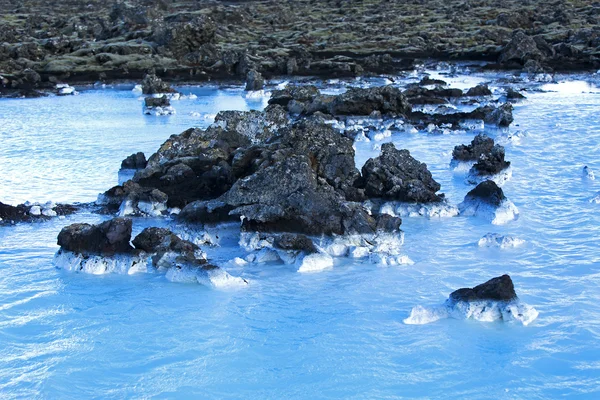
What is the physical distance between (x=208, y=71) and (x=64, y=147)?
57.7ft

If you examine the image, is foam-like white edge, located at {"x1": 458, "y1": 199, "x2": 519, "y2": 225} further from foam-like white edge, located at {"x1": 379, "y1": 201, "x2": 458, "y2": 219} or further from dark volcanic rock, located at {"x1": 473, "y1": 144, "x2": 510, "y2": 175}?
dark volcanic rock, located at {"x1": 473, "y1": 144, "x2": 510, "y2": 175}

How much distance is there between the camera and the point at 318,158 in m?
14.4

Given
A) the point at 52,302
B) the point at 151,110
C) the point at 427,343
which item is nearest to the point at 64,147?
the point at 151,110

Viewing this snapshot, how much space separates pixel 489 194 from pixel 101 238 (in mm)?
6864

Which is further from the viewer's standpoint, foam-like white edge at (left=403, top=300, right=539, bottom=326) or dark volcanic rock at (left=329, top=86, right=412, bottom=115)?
dark volcanic rock at (left=329, top=86, right=412, bottom=115)

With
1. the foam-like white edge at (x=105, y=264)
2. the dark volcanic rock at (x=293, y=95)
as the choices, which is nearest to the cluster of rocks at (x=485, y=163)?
the foam-like white edge at (x=105, y=264)

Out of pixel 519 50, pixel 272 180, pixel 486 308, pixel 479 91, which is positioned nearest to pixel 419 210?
pixel 272 180

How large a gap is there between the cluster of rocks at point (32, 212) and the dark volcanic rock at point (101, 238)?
2.50m

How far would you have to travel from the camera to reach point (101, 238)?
1156 cm

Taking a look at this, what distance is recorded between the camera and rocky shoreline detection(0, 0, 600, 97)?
118 ft

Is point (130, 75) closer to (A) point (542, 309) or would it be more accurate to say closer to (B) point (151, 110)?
(B) point (151, 110)

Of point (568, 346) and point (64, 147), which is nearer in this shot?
point (568, 346)

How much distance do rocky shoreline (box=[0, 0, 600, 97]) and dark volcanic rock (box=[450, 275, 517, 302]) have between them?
22.4 m

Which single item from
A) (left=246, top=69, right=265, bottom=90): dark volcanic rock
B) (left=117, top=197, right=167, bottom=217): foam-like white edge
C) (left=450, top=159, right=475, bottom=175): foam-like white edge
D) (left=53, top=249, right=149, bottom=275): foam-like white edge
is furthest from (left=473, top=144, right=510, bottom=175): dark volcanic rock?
(left=246, top=69, right=265, bottom=90): dark volcanic rock
